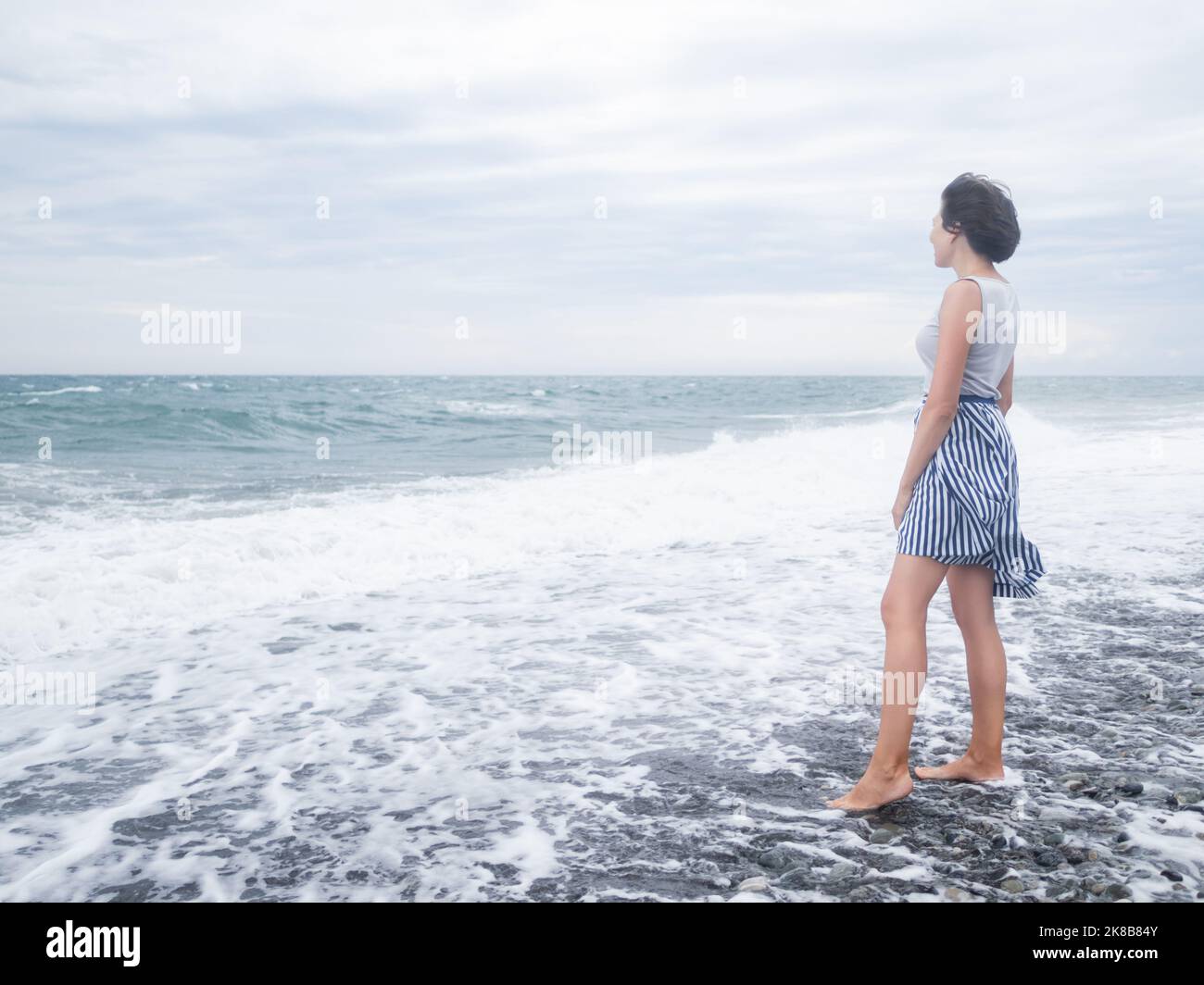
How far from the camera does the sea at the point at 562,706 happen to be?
329 centimetres

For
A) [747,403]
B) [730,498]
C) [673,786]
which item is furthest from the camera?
[747,403]

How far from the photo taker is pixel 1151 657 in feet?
18.1

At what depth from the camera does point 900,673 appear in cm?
355

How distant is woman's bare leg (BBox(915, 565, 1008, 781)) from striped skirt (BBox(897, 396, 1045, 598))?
139 millimetres

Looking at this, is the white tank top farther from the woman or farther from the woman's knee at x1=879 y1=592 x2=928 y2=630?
the woman's knee at x1=879 y1=592 x2=928 y2=630

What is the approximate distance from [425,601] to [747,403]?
4273cm

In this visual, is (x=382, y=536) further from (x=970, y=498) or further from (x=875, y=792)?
(x=970, y=498)

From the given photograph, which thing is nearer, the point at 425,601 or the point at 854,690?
the point at 854,690

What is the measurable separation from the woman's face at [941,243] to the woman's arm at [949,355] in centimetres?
24

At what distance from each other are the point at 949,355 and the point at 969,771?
1.67m

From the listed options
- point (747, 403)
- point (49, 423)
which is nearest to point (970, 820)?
point (49, 423)

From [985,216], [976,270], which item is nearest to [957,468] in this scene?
[976,270]

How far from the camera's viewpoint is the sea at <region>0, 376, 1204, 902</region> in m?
3.29

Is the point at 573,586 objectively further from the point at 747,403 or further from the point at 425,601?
the point at 747,403
